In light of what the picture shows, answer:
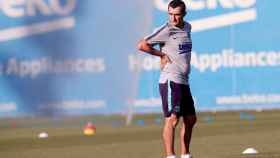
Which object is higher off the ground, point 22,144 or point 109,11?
point 109,11

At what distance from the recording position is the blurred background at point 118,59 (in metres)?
26.9

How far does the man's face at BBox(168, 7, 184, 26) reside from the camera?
11.9m

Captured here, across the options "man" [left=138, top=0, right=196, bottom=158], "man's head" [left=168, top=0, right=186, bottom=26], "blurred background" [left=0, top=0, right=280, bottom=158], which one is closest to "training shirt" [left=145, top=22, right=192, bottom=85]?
"man" [left=138, top=0, right=196, bottom=158]

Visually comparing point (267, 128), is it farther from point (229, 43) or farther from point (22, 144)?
point (229, 43)

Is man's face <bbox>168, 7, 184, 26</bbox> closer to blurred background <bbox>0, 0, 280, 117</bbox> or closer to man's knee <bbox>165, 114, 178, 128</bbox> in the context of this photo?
man's knee <bbox>165, 114, 178, 128</bbox>

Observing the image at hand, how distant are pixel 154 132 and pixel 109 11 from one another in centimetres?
893

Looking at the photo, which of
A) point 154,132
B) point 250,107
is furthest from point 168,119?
point 250,107

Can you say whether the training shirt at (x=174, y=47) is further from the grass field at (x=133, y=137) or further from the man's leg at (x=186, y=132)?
the grass field at (x=133, y=137)

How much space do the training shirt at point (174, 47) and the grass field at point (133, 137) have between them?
6.25 feet

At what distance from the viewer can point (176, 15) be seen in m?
12.0

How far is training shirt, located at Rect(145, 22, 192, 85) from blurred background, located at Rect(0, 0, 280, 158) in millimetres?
13378

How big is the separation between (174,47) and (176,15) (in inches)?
15.7

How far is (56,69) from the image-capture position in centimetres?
2753

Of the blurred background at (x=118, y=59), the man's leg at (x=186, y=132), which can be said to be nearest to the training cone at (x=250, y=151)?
the man's leg at (x=186, y=132)
